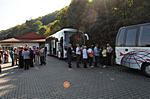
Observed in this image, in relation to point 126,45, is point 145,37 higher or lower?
higher

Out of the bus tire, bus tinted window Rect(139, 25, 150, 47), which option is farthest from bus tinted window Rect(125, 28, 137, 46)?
the bus tire

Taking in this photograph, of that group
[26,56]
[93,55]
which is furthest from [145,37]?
[26,56]

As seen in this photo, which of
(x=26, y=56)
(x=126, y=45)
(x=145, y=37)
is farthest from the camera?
(x=26, y=56)

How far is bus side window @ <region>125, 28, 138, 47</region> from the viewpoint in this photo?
593 inches

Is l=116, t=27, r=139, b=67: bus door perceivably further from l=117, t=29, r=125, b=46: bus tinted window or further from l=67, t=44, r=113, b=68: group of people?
l=67, t=44, r=113, b=68: group of people

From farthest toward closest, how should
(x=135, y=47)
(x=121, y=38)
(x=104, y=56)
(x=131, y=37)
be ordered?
(x=104, y=56) < (x=121, y=38) < (x=131, y=37) < (x=135, y=47)

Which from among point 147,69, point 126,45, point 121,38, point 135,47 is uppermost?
point 121,38

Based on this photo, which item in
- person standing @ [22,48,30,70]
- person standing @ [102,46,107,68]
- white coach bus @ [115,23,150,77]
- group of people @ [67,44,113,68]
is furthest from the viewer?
group of people @ [67,44,113,68]

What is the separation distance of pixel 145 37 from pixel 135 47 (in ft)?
3.19

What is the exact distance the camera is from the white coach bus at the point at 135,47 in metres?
14.0

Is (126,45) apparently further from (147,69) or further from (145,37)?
(147,69)

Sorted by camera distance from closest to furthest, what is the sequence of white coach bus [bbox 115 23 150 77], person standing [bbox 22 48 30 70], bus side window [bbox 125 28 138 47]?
1. white coach bus [bbox 115 23 150 77]
2. bus side window [bbox 125 28 138 47]
3. person standing [bbox 22 48 30 70]

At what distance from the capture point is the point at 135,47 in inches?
583

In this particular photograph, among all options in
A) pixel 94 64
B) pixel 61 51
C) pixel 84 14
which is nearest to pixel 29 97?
pixel 94 64
